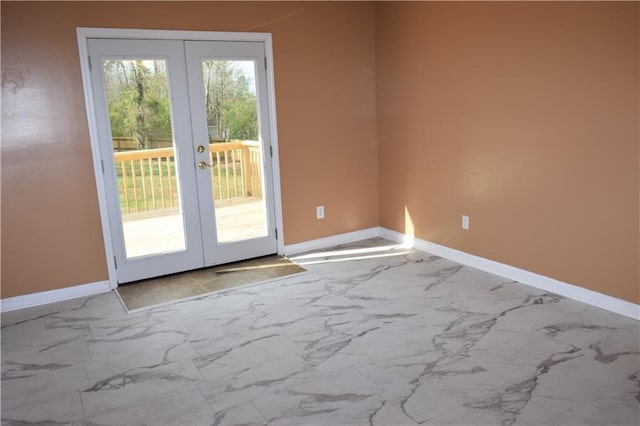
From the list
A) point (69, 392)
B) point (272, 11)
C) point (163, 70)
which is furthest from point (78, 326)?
point (272, 11)

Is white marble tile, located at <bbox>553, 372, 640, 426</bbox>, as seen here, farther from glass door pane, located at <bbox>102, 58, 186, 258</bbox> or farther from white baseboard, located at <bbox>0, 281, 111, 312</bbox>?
white baseboard, located at <bbox>0, 281, 111, 312</bbox>

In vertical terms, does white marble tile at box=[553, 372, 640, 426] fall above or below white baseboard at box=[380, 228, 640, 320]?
below

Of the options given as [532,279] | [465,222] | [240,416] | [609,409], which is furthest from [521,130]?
[240,416]

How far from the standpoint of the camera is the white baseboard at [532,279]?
3.35 meters

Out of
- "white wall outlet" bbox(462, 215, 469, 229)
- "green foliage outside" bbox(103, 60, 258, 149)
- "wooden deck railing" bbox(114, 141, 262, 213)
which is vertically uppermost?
"green foliage outside" bbox(103, 60, 258, 149)

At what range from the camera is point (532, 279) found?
3895mm

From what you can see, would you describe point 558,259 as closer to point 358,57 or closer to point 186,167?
point 358,57

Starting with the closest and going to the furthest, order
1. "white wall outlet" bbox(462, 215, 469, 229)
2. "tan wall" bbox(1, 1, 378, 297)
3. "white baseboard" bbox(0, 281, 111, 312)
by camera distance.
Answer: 1. "tan wall" bbox(1, 1, 378, 297)
2. "white baseboard" bbox(0, 281, 111, 312)
3. "white wall outlet" bbox(462, 215, 469, 229)

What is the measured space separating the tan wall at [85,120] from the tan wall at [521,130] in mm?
410

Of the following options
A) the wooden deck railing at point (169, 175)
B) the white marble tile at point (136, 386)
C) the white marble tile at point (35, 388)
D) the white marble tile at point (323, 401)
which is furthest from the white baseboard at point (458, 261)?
the white marble tile at point (323, 401)

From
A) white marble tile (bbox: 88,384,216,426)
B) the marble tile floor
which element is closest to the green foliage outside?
the marble tile floor

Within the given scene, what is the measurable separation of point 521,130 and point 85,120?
321 centimetres

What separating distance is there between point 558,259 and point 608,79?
1.25m

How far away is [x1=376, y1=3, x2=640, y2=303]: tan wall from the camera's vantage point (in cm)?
323
